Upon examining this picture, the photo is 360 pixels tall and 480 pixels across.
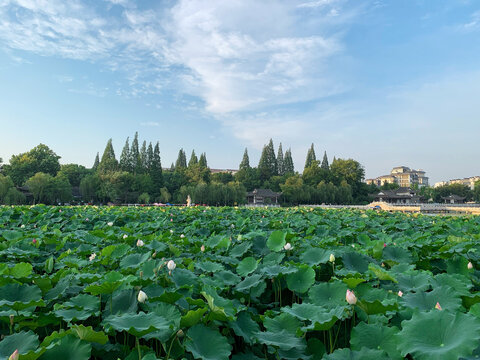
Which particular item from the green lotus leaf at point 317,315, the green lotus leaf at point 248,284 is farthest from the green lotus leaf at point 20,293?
the green lotus leaf at point 317,315

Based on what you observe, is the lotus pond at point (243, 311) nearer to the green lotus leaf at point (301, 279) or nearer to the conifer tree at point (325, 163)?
the green lotus leaf at point (301, 279)

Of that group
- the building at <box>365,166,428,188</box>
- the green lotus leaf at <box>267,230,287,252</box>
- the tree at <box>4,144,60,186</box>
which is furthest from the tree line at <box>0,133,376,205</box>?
the building at <box>365,166,428,188</box>

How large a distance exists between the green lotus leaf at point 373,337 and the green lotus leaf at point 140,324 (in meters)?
0.60

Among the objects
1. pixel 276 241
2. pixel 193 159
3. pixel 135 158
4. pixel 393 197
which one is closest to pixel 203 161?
pixel 193 159

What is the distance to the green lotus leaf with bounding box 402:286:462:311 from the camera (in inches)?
47.7

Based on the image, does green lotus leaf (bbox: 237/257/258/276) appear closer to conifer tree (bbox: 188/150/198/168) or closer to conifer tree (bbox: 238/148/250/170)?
conifer tree (bbox: 188/150/198/168)

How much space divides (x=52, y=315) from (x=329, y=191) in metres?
65.5

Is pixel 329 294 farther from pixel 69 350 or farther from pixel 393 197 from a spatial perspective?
pixel 393 197

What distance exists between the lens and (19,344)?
1.02 meters

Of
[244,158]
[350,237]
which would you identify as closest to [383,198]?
[244,158]

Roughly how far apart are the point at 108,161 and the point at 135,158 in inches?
199

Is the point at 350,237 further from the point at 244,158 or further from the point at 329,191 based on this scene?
the point at 244,158

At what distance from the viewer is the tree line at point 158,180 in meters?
41.3

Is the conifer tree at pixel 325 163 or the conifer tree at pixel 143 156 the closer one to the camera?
the conifer tree at pixel 143 156
